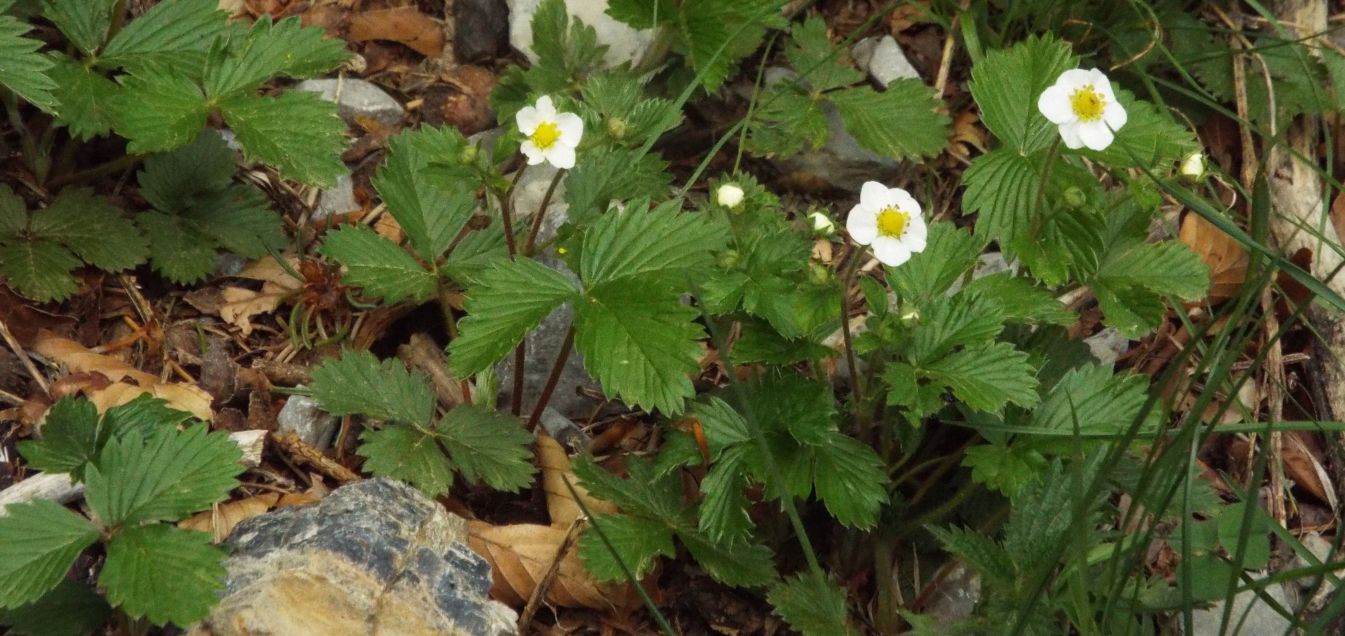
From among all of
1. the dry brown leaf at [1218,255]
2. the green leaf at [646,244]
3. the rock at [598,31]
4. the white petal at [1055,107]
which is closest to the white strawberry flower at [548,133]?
the green leaf at [646,244]

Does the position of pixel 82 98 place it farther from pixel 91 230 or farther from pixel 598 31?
pixel 598 31

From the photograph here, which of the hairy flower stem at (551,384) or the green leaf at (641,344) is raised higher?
the green leaf at (641,344)

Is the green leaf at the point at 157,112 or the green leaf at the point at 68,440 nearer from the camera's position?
the green leaf at the point at 68,440

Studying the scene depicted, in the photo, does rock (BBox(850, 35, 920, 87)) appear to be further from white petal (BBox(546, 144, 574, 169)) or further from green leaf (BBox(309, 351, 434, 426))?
green leaf (BBox(309, 351, 434, 426))

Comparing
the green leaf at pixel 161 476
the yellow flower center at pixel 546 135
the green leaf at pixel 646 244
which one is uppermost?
the yellow flower center at pixel 546 135

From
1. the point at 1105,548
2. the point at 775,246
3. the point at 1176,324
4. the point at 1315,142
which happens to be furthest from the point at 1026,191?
the point at 1315,142

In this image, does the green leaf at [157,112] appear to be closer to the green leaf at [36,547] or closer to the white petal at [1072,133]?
the green leaf at [36,547]

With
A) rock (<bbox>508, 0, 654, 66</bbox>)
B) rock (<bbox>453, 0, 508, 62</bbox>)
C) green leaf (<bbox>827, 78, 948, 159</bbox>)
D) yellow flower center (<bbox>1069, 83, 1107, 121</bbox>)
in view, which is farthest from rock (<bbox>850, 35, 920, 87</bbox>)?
yellow flower center (<bbox>1069, 83, 1107, 121</bbox>)

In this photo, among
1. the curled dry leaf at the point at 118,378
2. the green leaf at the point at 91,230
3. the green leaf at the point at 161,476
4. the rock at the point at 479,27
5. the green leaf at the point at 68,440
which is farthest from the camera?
the rock at the point at 479,27
